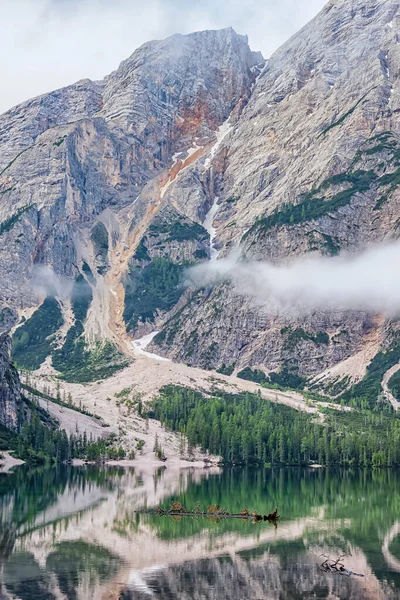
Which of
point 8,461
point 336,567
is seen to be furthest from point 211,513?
point 8,461

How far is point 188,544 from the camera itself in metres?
88.9

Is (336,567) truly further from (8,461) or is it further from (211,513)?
(8,461)

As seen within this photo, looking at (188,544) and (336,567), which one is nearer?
(336,567)

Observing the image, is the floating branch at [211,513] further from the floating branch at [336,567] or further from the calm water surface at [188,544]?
the floating branch at [336,567]

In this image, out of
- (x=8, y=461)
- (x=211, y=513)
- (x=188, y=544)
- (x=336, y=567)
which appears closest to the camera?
(x=336, y=567)

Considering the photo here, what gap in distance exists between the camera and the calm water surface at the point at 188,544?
68062mm

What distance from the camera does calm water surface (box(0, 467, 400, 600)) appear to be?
68.1 meters

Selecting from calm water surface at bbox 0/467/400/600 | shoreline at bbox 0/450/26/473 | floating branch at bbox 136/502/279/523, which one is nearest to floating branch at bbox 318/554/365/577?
calm water surface at bbox 0/467/400/600

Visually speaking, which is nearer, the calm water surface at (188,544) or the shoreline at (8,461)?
the calm water surface at (188,544)

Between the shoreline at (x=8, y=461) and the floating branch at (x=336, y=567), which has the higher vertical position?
the shoreline at (x=8, y=461)

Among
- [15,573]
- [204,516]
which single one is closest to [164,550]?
[15,573]

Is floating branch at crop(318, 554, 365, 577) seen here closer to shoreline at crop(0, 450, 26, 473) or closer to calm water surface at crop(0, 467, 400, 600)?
calm water surface at crop(0, 467, 400, 600)

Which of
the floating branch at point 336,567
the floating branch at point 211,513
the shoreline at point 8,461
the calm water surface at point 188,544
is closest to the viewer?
the calm water surface at point 188,544

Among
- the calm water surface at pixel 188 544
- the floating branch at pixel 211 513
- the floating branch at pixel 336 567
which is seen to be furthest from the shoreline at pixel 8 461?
the floating branch at pixel 336 567
